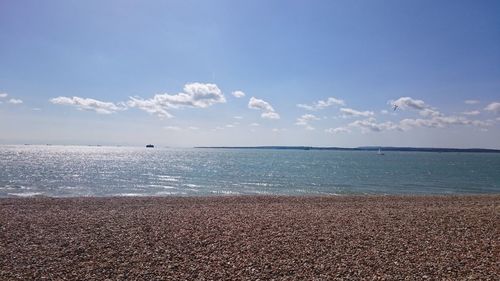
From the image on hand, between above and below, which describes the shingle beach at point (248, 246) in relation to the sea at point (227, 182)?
above

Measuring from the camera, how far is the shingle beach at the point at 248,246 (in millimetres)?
7957

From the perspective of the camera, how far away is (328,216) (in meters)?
14.6

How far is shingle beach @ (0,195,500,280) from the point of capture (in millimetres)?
7957

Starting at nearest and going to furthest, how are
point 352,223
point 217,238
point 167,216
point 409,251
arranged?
point 409,251, point 217,238, point 352,223, point 167,216

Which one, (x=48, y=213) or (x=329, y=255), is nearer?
(x=329, y=255)

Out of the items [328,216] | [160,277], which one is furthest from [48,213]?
[328,216]

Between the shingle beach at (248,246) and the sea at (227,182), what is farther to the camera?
the sea at (227,182)

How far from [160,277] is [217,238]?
3.18 metres

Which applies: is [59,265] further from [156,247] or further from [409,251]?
[409,251]

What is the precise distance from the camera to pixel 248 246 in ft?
32.1

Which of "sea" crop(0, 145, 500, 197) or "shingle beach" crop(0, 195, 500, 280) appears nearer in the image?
"shingle beach" crop(0, 195, 500, 280)

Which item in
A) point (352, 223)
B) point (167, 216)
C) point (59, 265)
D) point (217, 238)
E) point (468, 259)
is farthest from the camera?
point (167, 216)

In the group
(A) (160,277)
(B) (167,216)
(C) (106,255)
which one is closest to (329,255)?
(A) (160,277)

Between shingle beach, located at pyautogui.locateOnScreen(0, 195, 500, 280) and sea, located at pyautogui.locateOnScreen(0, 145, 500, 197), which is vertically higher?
shingle beach, located at pyautogui.locateOnScreen(0, 195, 500, 280)
